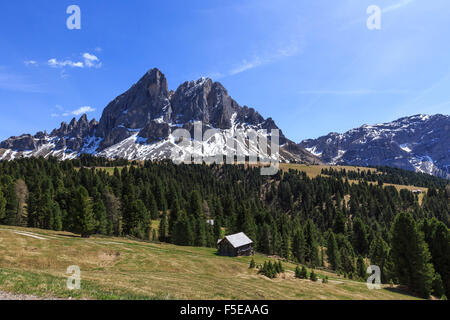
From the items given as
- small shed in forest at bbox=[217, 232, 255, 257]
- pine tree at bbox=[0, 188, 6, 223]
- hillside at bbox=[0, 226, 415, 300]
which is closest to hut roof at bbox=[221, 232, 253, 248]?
small shed in forest at bbox=[217, 232, 255, 257]

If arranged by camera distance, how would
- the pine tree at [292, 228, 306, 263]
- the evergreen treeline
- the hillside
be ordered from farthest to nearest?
the pine tree at [292, 228, 306, 263] < the evergreen treeline < the hillside

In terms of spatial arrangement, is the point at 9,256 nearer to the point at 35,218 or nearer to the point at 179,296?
the point at 179,296

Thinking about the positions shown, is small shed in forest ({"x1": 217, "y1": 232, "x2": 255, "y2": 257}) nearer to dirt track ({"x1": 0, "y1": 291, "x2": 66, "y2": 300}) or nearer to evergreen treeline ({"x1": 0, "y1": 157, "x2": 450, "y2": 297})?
evergreen treeline ({"x1": 0, "y1": 157, "x2": 450, "y2": 297})

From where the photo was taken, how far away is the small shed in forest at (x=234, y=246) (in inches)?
2621

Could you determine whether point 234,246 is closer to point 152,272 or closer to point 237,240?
point 237,240

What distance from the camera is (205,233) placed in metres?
82.6

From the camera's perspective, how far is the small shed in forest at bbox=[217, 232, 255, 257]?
6656 centimetres

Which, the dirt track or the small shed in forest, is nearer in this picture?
the dirt track

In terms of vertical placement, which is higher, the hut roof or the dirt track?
the dirt track

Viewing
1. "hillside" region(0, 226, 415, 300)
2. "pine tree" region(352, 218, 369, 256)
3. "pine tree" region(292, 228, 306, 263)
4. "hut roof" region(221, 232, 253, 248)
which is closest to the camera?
"hillside" region(0, 226, 415, 300)

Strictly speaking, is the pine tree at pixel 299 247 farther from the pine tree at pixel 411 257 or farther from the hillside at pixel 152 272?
the pine tree at pixel 411 257

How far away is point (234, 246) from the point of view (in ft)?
217
